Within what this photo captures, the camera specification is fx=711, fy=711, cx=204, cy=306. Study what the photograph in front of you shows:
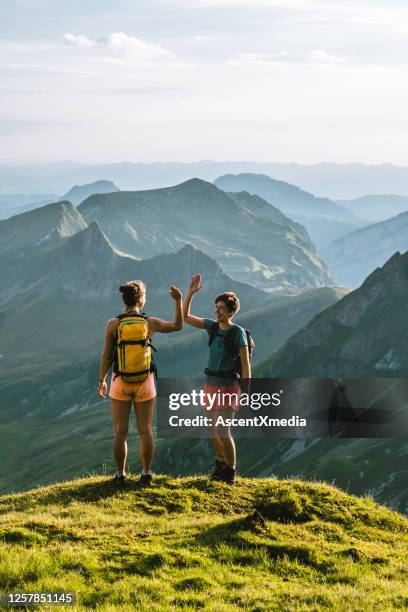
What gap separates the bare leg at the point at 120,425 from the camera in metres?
16.8

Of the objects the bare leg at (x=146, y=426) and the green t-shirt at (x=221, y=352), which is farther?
the green t-shirt at (x=221, y=352)

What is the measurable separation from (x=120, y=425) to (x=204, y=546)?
4225mm

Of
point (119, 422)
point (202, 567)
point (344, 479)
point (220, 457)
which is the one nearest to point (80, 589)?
point (202, 567)

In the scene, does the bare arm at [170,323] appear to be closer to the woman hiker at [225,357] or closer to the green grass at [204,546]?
the woman hiker at [225,357]

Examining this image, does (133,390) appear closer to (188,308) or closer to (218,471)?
(188,308)

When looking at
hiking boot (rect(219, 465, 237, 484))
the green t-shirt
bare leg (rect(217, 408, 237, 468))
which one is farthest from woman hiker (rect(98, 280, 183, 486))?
hiking boot (rect(219, 465, 237, 484))

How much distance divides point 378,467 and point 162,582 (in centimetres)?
12786

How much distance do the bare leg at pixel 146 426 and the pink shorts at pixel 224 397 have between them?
151cm

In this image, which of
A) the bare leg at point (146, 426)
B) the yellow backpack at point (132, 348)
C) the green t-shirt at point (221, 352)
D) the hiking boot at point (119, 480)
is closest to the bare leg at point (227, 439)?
the green t-shirt at point (221, 352)

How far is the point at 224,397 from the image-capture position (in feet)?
57.0

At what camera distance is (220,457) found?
18844mm

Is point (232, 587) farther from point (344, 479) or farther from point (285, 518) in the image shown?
point (344, 479)

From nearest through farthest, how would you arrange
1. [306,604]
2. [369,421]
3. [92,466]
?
[306,604], [369,421], [92,466]

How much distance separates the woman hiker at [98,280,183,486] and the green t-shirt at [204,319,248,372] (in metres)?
1.02
